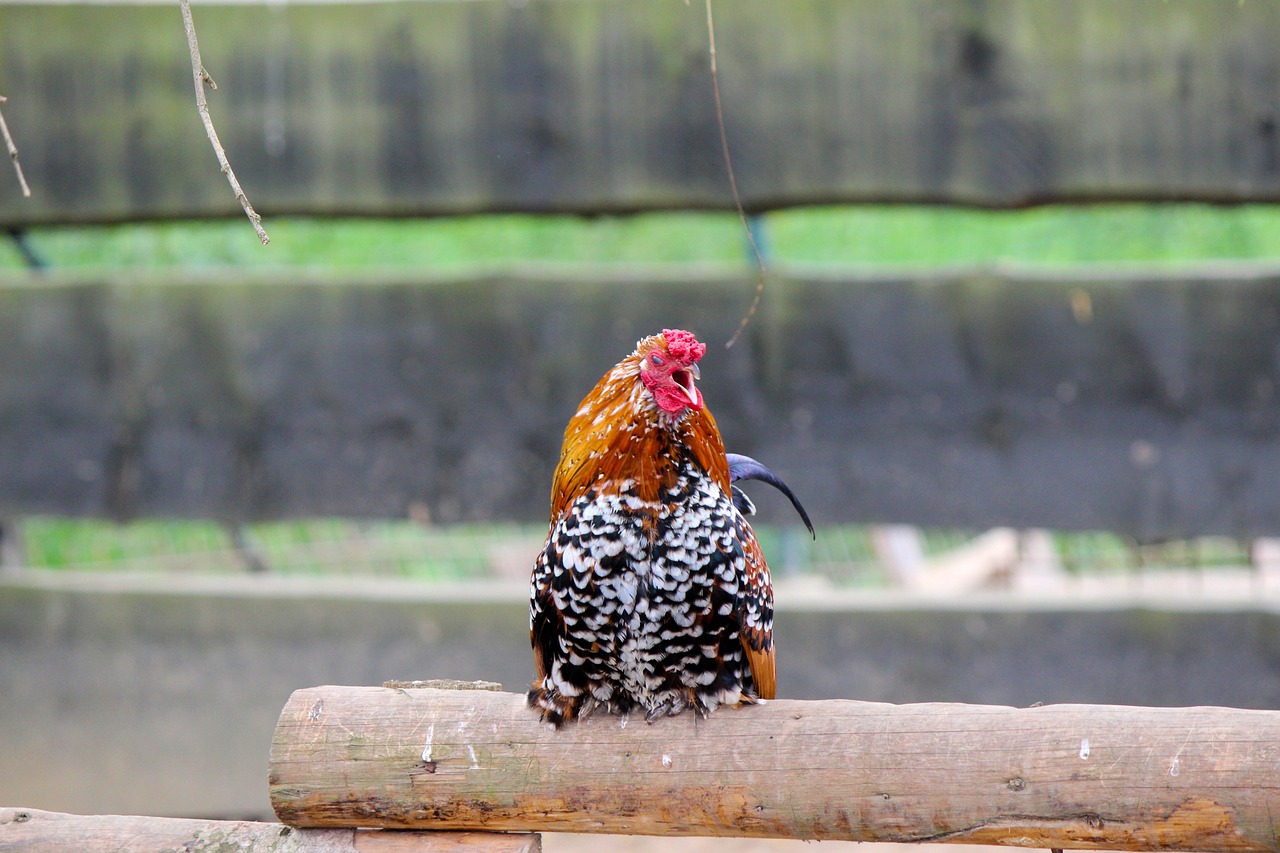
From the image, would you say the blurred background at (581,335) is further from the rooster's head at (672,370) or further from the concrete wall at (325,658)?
the rooster's head at (672,370)

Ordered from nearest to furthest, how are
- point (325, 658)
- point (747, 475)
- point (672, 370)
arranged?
point (672, 370), point (747, 475), point (325, 658)

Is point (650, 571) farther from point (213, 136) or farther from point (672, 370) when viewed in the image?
point (213, 136)

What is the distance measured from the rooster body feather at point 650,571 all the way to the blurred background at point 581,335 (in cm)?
129

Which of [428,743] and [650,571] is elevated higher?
[650,571]

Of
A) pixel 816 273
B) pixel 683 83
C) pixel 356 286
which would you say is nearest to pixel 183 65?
pixel 356 286

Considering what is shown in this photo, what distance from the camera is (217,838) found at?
5.70ft

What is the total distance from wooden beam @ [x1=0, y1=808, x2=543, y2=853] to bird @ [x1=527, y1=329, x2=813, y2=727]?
0.22 meters

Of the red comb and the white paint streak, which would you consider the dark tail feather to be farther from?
the white paint streak

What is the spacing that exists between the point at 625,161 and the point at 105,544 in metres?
2.79

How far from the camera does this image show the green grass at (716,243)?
15.4ft

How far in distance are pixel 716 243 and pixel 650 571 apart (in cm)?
366

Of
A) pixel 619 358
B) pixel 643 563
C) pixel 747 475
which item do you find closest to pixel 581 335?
pixel 619 358

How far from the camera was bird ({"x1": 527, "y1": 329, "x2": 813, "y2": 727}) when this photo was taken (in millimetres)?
1770

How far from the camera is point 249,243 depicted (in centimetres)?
501
